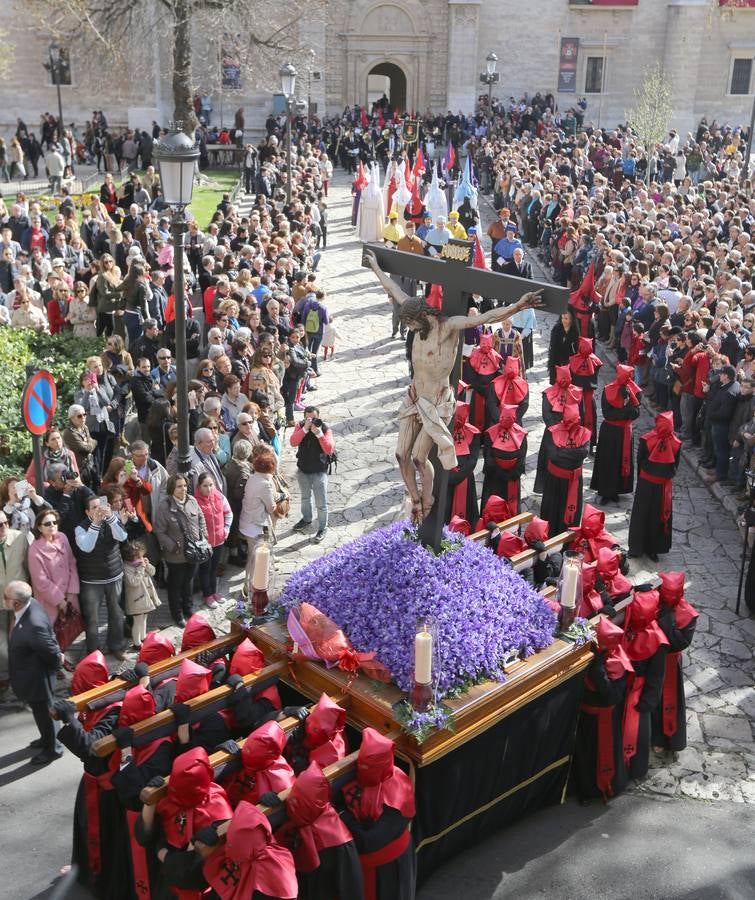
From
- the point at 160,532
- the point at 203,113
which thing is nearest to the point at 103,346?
the point at 160,532

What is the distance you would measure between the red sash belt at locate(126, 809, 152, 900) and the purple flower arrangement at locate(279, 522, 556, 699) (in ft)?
5.65

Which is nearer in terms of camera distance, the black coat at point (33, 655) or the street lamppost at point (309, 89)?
the black coat at point (33, 655)

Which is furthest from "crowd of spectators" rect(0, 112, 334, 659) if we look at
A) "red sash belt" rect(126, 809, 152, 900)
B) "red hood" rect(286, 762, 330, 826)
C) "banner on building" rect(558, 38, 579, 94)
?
"banner on building" rect(558, 38, 579, 94)

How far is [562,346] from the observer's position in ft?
49.6

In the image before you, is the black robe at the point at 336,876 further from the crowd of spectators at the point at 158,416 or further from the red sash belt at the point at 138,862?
the crowd of spectators at the point at 158,416

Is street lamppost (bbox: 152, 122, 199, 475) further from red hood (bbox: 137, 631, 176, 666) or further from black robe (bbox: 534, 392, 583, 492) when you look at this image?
black robe (bbox: 534, 392, 583, 492)

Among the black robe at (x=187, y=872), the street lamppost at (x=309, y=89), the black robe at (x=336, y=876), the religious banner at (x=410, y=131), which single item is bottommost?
the black robe at (x=336, y=876)

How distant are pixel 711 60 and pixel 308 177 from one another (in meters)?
26.6

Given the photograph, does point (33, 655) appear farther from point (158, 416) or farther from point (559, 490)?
point (559, 490)

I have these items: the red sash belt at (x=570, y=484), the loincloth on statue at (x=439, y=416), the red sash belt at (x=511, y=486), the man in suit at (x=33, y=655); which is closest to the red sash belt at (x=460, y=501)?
the red sash belt at (x=511, y=486)

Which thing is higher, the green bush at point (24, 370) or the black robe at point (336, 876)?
the green bush at point (24, 370)

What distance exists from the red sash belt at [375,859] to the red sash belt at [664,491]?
19.3 feet

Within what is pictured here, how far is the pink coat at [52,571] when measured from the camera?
327 inches

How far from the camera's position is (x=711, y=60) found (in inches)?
1815
